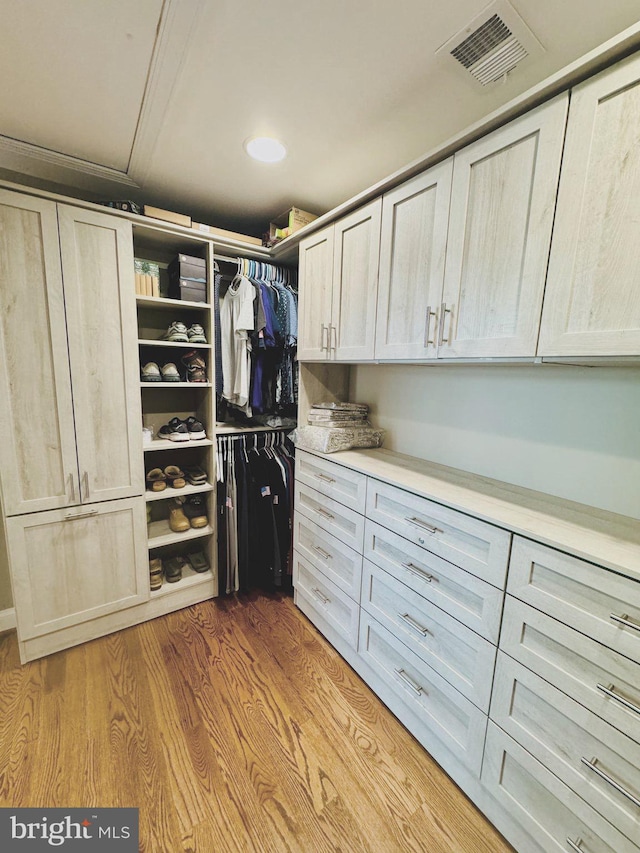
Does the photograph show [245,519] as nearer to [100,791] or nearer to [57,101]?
[100,791]

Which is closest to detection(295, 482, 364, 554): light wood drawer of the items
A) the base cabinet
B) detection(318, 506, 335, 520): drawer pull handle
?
detection(318, 506, 335, 520): drawer pull handle

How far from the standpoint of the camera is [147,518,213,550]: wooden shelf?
6.75ft

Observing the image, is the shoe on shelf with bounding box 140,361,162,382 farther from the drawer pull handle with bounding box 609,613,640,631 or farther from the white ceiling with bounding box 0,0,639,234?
the drawer pull handle with bounding box 609,613,640,631

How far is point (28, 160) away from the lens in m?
1.64

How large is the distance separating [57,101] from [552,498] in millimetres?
2413

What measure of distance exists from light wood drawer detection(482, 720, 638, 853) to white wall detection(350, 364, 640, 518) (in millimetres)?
824

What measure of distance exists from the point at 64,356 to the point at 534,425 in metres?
2.14

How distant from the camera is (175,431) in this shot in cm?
209

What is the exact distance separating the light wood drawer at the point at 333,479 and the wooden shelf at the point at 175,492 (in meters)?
0.63

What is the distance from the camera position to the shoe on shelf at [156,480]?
2045 millimetres

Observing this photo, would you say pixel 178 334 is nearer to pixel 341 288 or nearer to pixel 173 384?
pixel 173 384

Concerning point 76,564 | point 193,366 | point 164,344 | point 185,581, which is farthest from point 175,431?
point 185,581

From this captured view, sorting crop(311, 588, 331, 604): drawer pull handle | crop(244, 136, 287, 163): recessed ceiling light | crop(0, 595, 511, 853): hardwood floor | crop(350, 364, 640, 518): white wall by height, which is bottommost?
crop(0, 595, 511, 853): hardwood floor

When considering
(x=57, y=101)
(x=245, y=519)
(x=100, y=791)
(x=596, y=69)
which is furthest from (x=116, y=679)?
(x=596, y=69)
